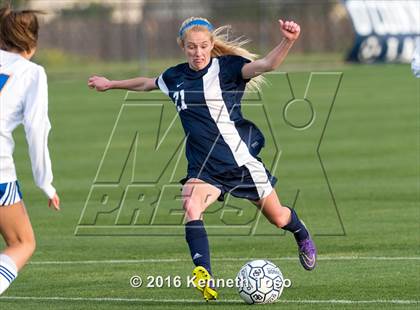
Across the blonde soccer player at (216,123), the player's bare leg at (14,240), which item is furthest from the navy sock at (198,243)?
the player's bare leg at (14,240)

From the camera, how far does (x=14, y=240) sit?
761 cm

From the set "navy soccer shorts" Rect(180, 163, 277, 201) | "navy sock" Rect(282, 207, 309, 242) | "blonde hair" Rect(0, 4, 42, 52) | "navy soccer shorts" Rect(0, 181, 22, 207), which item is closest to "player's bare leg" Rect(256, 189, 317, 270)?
"navy sock" Rect(282, 207, 309, 242)

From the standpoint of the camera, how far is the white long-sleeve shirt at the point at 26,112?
7.37 metres

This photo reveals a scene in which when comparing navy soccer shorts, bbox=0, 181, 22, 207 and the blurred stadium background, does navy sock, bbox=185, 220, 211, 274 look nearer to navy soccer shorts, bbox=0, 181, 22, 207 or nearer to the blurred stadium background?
the blurred stadium background

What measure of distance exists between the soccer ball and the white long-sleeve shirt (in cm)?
205

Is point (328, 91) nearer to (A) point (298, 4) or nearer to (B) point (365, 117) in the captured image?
(B) point (365, 117)

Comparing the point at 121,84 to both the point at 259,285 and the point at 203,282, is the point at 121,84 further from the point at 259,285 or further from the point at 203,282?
the point at 259,285

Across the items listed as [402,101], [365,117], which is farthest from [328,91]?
[365,117]

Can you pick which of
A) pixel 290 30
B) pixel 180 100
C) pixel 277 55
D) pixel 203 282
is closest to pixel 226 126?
pixel 180 100

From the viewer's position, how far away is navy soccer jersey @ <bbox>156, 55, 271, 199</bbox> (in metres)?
9.44

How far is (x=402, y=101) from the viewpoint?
93.4ft

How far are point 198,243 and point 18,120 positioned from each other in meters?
2.10

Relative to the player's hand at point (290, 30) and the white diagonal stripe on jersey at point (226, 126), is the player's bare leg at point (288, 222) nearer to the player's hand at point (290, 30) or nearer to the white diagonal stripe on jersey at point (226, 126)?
the white diagonal stripe on jersey at point (226, 126)

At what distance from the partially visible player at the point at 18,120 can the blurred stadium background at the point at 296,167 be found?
1510 millimetres
